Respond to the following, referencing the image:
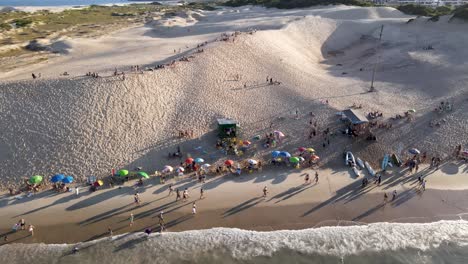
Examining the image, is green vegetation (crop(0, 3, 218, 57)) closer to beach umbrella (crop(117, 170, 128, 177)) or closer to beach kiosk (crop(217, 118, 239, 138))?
beach umbrella (crop(117, 170, 128, 177))

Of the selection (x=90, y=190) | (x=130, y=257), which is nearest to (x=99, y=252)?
(x=130, y=257)

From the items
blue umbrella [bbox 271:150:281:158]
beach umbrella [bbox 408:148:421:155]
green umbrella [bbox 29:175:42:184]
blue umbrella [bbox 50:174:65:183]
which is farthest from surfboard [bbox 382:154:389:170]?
green umbrella [bbox 29:175:42:184]

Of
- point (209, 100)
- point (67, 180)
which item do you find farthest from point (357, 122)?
point (67, 180)

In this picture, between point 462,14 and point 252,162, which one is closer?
point 252,162

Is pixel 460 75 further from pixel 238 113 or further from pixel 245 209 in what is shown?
pixel 245 209

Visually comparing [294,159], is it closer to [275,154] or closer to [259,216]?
[275,154]

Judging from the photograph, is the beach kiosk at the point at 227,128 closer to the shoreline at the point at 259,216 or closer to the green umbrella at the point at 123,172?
the shoreline at the point at 259,216
